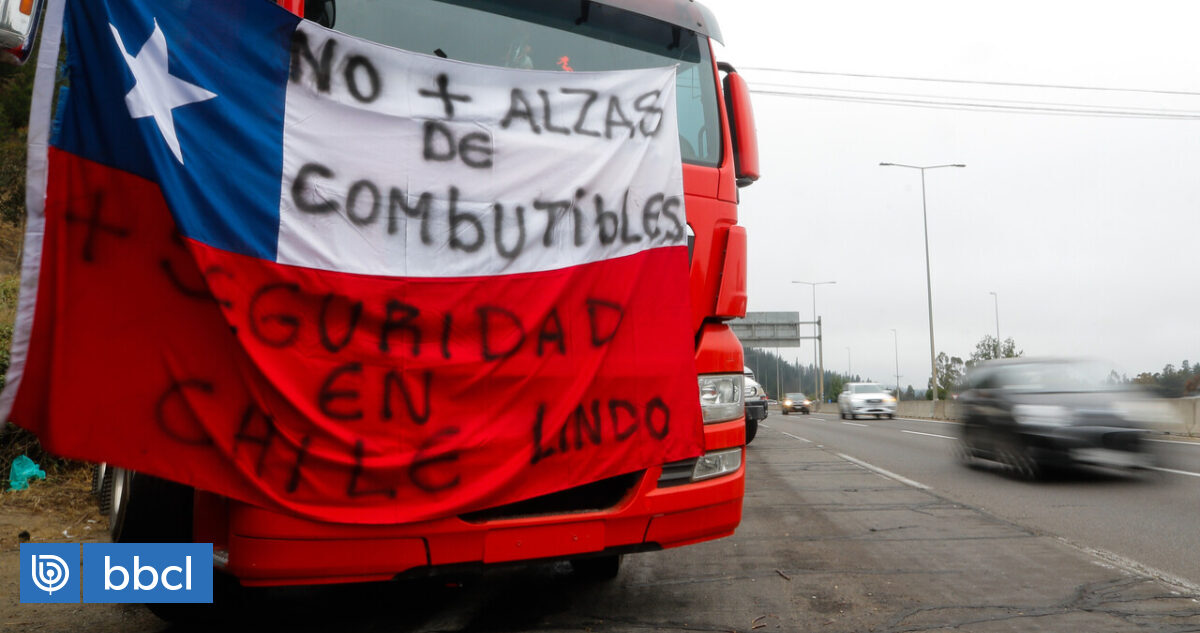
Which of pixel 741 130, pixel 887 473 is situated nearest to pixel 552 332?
pixel 741 130

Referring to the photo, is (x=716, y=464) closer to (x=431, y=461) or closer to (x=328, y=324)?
(x=431, y=461)

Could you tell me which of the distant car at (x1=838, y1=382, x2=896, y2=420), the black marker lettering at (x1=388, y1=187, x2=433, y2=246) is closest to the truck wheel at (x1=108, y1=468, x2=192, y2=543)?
the black marker lettering at (x1=388, y1=187, x2=433, y2=246)

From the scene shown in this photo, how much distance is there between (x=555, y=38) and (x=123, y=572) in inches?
124

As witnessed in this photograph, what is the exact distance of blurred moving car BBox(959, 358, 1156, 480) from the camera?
9273mm

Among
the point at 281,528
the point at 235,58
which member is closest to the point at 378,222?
the point at 235,58

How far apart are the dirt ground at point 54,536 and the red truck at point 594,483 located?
1.43ft

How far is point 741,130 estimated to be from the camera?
4.78 m

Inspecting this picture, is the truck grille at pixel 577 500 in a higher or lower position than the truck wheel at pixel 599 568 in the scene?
higher

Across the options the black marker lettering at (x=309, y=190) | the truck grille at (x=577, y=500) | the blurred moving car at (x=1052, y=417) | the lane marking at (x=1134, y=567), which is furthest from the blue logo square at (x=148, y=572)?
the blurred moving car at (x=1052, y=417)

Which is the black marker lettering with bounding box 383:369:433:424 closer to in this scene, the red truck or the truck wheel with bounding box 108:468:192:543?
the red truck

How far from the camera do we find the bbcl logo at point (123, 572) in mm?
3516

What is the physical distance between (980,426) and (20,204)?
75.8ft

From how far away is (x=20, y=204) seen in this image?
72.8 ft

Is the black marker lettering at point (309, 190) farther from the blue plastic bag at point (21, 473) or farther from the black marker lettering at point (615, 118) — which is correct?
the blue plastic bag at point (21, 473)
